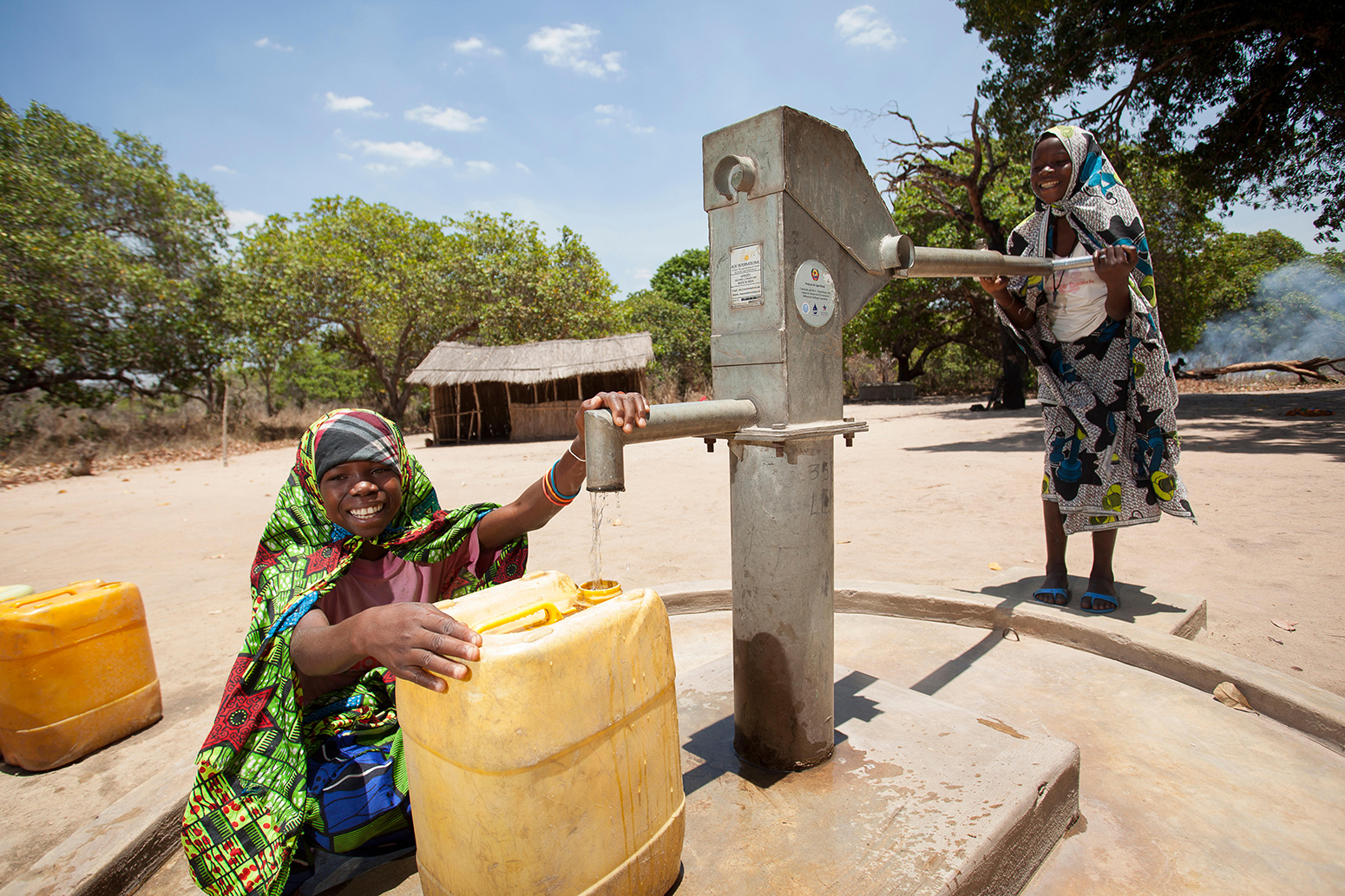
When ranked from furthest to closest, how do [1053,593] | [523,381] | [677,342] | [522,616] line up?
[677,342]
[523,381]
[1053,593]
[522,616]

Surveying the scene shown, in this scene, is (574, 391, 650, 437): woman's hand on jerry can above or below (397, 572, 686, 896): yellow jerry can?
above

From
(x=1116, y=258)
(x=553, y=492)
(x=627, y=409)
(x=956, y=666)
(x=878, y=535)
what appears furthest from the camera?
(x=878, y=535)

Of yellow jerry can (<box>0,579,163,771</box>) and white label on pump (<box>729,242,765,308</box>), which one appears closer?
white label on pump (<box>729,242,765,308</box>)

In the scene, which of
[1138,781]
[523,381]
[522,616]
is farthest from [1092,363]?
[523,381]

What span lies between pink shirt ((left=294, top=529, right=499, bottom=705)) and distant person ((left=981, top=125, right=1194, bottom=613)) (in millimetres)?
2209

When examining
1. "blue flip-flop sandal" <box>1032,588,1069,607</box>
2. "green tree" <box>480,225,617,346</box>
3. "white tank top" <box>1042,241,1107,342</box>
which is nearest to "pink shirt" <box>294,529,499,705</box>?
"blue flip-flop sandal" <box>1032,588,1069,607</box>

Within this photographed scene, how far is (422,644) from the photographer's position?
1.04 meters

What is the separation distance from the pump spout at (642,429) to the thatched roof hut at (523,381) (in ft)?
50.1

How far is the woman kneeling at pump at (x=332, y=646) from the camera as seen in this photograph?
143 centimetres

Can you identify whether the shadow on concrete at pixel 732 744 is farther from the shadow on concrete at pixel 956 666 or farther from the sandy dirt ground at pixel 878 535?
the sandy dirt ground at pixel 878 535

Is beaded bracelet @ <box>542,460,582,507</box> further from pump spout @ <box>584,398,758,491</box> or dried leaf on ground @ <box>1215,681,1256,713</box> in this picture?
dried leaf on ground @ <box>1215,681,1256,713</box>

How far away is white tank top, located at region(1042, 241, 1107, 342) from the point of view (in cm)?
280

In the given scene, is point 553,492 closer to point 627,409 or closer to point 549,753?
point 627,409

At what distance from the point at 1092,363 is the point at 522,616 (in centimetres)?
278
